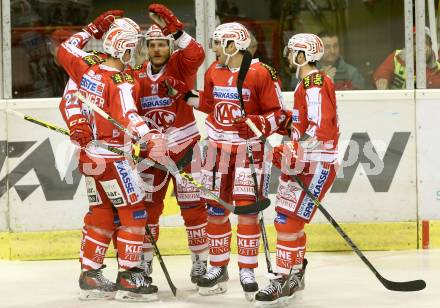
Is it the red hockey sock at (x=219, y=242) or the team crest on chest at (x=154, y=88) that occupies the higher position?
the team crest on chest at (x=154, y=88)

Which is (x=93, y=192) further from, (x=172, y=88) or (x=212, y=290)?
(x=212, y=290)

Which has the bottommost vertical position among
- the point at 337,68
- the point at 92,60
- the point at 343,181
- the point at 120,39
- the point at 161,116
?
the point at 343,181

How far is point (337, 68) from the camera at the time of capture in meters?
7.70

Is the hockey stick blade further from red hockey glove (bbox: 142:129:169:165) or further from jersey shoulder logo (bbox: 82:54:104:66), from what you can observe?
jersey shoulder logo (bbox: 82:54:104:66)

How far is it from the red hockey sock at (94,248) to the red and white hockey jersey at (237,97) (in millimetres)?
831

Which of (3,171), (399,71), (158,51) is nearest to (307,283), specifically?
(158,51)

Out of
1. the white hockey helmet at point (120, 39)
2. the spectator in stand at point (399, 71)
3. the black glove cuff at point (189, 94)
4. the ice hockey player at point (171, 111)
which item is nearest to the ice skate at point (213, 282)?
the ice hockey player at point (171, 111)

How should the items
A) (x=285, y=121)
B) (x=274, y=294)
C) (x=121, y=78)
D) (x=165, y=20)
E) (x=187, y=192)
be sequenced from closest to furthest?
1. (x=274, y=294)
2. (x=121, y=78)
3. (x=285, y=121)
4. (x=165, y=20)
5. (x=187, y=192)

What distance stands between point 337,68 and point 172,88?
5.57 ft

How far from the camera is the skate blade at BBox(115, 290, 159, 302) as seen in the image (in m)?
→ 6.18

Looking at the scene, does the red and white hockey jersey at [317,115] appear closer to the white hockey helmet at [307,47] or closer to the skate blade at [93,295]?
the white hockey helmet at [307,47]

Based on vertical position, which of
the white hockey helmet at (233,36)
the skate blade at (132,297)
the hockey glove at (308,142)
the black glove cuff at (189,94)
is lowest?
the skate blade at (132,297)

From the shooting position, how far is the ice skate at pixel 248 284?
20.2 feet

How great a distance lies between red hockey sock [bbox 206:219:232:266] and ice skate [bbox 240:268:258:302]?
0.24 meters
